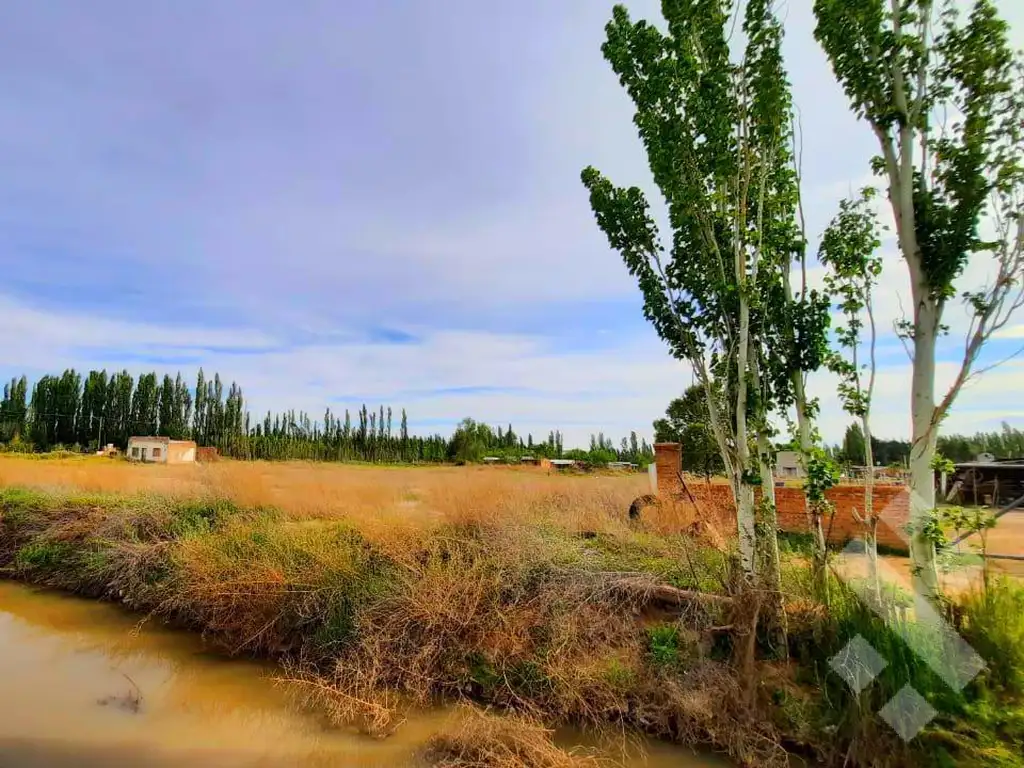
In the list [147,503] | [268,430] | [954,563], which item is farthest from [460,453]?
[954,563]

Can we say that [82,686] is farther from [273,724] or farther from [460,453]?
[460,453]

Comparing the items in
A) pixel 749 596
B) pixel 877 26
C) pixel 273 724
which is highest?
pixel 877 26

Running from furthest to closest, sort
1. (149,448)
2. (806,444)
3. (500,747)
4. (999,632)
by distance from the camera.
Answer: (149,448) < (806,444) < (500,747) < (999,632)

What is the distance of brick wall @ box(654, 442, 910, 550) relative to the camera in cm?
788

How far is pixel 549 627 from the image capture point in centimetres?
507

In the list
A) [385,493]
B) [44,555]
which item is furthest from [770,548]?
[44,555]

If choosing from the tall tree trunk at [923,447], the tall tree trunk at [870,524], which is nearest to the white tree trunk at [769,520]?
the tall tree trunk at [870,524]

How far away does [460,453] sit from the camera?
1426 inches

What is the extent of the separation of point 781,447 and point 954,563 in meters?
1.35

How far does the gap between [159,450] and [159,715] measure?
32781mm

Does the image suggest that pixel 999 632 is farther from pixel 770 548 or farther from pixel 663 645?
pixel 663 645

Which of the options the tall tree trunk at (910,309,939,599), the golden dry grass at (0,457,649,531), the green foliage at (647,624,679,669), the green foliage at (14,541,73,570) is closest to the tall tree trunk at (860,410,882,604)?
the tall tree trunk at (910,309,939,599)

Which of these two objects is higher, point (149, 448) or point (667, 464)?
point (149, 448)

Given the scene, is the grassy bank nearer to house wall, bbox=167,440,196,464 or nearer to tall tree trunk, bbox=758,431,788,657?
tall tree trunk, bbox=758,431,788,657
